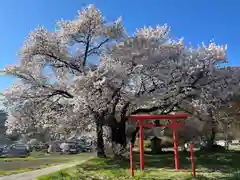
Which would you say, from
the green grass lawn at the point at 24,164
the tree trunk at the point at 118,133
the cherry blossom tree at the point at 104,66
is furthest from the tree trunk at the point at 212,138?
the green grass lawn at the point at 24,164

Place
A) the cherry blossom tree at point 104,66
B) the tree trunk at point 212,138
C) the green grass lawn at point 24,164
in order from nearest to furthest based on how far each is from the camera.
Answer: the green grass lawn at point 24,164 → the cherry blossom tree at point 104,66 → the tree trunk at point 212,138

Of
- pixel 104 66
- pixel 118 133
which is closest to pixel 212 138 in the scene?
pixel 118 133

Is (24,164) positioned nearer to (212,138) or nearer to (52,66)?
(52,66)

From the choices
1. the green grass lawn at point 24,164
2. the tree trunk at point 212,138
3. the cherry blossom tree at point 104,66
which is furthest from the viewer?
the tree trunk at point 212,138

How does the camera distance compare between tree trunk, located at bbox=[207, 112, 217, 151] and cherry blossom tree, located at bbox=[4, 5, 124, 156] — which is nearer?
cherry blossom tree, located at bbox=[4, 5, 124, 156]

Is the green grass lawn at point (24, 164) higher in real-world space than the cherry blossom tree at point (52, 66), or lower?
lower

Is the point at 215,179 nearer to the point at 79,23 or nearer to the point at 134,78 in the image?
the point at 134,78

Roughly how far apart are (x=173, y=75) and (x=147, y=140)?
16.5m

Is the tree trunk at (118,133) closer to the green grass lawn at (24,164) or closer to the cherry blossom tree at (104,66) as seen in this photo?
the cherry blossom tree at (104,66)

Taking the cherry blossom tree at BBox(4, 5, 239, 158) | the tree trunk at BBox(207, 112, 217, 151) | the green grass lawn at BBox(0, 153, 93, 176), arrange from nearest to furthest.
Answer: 1. the green grass lawn at BBox(0, 153, 93, 176)
2. the cherry blossom tree at BBox(4, 5, 239, 158)
3. the tree trunk at BBox(207, 112, 217, 151)

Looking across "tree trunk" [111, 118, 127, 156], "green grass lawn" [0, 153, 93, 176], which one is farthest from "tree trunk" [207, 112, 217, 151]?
"green grass lawn" [0, 153, 93, 176]

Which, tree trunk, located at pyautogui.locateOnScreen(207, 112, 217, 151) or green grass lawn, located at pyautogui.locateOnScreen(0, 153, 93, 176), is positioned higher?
tree trunk, located at pyautogui.locateOnScreen(207, 112, 217, 151)

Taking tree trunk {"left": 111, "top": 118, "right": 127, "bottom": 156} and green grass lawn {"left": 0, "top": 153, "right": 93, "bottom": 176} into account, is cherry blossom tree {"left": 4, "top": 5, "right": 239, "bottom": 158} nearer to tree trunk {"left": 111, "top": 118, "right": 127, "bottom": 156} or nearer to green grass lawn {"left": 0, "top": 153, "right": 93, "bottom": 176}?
tree trunk {"left": 111, "top": 118, "right": 127, "bottom": 156}

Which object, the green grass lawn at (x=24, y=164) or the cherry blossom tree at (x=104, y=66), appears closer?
the green grass lawn at (x=24, y=164)
